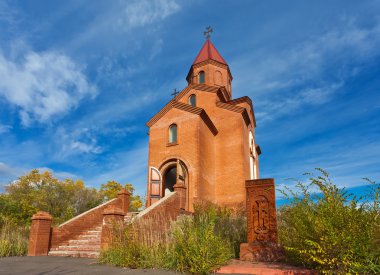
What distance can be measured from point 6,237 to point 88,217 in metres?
3.08

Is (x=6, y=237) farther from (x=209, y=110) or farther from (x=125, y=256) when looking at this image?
(x=209, y=110)

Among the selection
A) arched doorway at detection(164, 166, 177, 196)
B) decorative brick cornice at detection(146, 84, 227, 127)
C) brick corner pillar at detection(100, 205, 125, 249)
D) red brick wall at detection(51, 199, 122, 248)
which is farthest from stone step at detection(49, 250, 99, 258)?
decorative brick cornice at detection(146, 84, 227, 127)

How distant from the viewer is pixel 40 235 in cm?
961

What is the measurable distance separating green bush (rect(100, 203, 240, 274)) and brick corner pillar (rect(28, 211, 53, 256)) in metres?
3.59

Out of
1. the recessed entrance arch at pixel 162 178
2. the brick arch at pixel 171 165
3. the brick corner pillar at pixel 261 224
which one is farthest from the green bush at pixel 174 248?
the brick arch at pixel 171 165

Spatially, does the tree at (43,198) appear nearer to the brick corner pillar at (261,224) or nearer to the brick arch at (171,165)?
the brick arch at (171,165)

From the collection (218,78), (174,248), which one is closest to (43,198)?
(218,78)

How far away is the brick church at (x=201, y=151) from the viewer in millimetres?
15922

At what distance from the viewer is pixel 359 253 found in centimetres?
436

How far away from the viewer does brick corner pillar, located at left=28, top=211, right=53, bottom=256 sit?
944 cm

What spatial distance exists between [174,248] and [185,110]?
11.9 meters

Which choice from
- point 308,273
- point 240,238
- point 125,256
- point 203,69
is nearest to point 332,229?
point 308,273

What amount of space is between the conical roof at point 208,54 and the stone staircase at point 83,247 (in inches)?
686

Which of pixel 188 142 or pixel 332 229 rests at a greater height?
pixel 188 142
